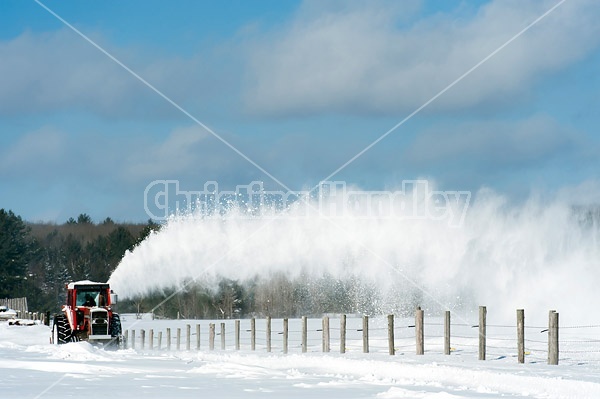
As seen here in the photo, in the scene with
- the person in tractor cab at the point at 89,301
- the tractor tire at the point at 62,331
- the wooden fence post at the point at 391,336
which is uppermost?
the person in tractor cab at the point at 89,301

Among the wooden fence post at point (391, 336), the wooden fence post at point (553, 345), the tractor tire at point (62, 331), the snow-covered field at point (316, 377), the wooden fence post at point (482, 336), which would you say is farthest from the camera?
the tractor tire at point (62, 331)

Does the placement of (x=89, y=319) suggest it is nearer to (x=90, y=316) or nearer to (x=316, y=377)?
(x=90, y=316)

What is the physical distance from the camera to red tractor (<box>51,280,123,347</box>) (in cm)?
3516

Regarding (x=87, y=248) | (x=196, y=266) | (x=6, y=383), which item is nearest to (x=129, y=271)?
(x=196, y=266)

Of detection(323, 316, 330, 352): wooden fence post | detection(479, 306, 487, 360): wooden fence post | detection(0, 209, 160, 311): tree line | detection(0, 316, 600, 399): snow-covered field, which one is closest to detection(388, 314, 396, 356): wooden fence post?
detection(0, 316, 600, 399): snow-covered field

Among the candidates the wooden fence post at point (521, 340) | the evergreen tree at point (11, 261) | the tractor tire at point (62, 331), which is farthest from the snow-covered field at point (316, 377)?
the evergreen tree at point (11, 261)

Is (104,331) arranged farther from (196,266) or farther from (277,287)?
(277,287)

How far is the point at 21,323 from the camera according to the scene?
188ft

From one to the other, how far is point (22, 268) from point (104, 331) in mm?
83995

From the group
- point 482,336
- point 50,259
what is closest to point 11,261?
point 50,259

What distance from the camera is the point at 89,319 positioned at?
35438 mm

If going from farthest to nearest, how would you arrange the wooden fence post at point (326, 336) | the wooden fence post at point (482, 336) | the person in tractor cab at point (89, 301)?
1. the person in tractor cab at point (89, 301)
2. the wooden fence post at point (326, 336)
3. the wooden fence post at point (482, 336)

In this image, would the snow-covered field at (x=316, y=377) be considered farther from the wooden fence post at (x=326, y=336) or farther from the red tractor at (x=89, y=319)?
the red tractor at (x=89, y=319)

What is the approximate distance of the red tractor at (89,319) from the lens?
35156mm
